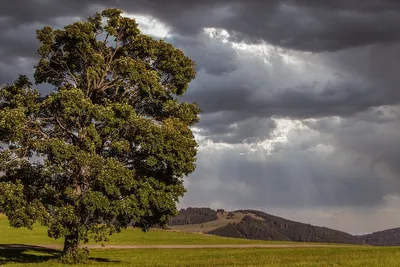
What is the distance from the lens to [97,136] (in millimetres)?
41438

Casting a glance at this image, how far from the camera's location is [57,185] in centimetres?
4356

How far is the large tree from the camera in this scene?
4050cm

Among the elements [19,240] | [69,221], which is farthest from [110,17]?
[19,240]

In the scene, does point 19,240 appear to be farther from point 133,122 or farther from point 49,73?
point 133,122

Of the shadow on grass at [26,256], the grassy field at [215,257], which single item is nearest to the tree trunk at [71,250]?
the grassy field at [215,257]

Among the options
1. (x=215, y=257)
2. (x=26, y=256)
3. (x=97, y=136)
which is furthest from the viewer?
(x=26, y=256)

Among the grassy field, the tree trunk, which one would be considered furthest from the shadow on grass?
the tree trunk

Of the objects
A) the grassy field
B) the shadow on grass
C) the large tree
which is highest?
the large tree

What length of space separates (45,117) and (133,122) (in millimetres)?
9215

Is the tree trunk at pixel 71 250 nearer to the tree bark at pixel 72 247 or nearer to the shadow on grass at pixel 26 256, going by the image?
the tree bark at pixel 72 247

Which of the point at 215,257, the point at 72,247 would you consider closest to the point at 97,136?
the point at 72,247

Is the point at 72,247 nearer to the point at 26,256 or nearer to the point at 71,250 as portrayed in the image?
the point at 71,250

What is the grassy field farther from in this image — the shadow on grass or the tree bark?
the tree bark

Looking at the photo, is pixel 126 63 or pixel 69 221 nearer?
pixel 69 221
